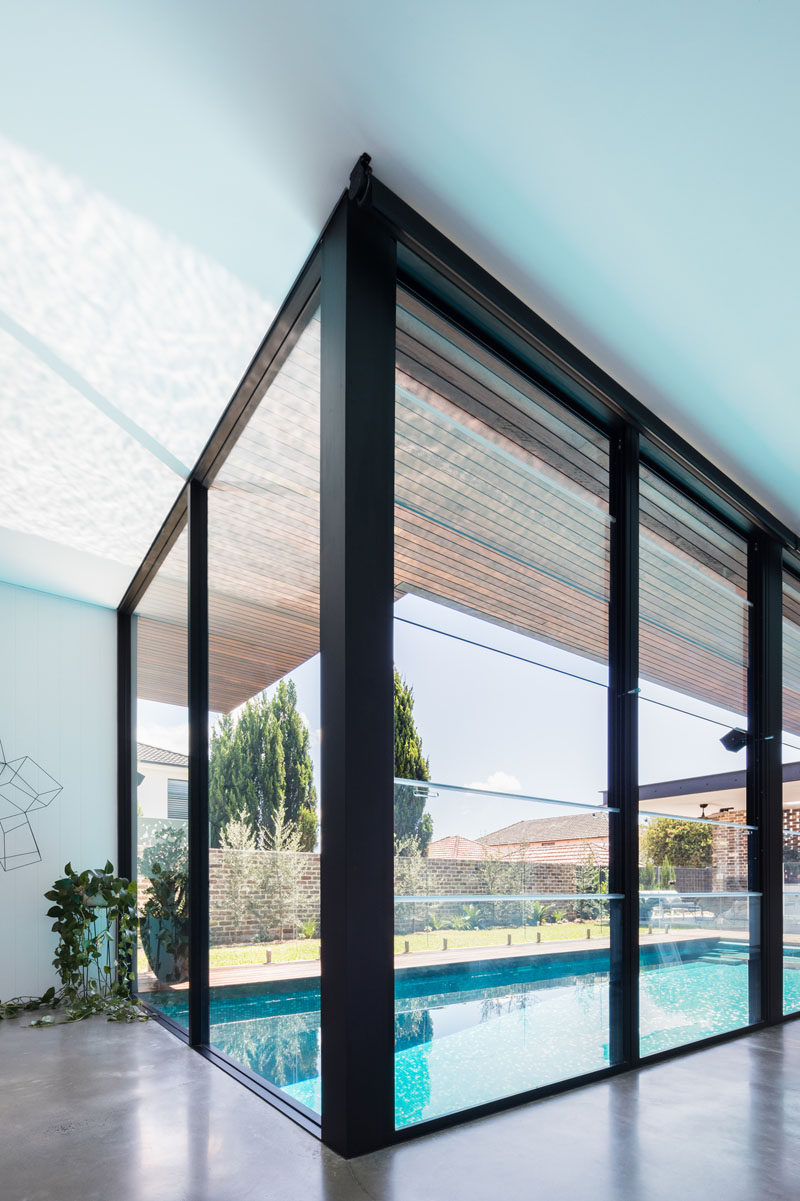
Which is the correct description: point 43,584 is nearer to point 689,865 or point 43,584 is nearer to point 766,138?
point 689,865

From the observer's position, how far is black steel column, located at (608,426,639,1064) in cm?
398

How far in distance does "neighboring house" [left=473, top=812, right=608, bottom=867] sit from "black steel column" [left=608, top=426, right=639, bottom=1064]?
14cm

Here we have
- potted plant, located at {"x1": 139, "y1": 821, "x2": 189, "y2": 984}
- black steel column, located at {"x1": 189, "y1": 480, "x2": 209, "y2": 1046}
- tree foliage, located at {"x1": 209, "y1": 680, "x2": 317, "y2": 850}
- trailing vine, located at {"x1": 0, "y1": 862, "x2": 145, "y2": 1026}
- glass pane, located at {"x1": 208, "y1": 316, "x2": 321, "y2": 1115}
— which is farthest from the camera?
trailing vine, located at {"x1": 0, "y1": 862, "x2": 145, "y2": 1026}

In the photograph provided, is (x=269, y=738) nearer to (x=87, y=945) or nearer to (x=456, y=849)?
(x=456, y=849)

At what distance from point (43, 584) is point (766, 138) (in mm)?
5504

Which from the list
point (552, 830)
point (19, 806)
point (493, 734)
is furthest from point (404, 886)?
point (19, 806)

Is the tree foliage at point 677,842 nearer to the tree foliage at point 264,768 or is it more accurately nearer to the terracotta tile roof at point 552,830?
the terracotta tile roof at point 552,830

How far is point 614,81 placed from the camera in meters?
2.49

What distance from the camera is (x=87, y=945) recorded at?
5.99 meters

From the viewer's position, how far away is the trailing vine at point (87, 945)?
586 centimetres

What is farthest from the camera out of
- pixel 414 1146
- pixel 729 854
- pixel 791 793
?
pixel 791 793

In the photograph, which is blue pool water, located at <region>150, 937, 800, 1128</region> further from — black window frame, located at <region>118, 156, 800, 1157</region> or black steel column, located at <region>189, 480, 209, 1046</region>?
black steel column, located at <region>189, 480, 209, 1046</region>

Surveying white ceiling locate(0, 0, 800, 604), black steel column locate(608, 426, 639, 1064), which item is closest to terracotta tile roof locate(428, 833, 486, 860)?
black steel column locate(608, 426, 639, 1064)

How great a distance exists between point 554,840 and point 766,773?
96.1 inches
